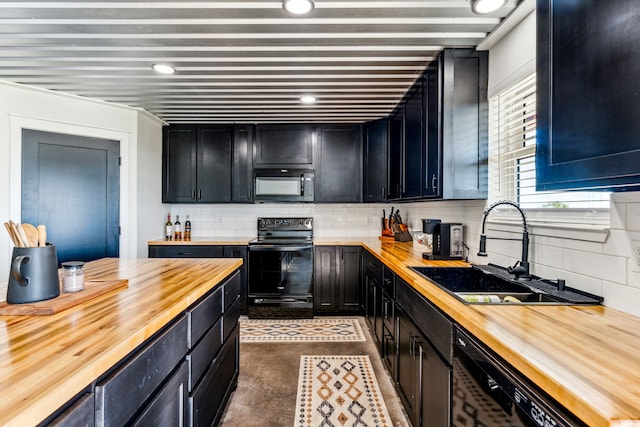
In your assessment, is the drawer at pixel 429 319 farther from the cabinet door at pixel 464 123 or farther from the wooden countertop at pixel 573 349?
the cabinet door at pixel 464 123

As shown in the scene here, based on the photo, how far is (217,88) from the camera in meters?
2.87

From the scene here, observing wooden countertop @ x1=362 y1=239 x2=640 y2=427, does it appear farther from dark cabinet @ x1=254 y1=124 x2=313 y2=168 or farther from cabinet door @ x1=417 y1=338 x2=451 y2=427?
dark cabinet @ x1=254 y1=124 x2=313 y2=168

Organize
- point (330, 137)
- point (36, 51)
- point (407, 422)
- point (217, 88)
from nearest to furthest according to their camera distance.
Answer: point (407, 422) → point (36, 51) → point (217, 88) → point (330, 137)

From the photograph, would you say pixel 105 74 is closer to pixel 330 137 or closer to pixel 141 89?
pixel 141 89

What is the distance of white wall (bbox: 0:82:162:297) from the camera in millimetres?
2789

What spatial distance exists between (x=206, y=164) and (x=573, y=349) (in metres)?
3.91

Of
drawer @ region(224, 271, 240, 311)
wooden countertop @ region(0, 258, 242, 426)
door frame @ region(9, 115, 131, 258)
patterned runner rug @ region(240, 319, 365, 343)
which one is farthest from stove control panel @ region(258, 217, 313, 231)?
wooden countertop @ region(0, 258, 242, 426)

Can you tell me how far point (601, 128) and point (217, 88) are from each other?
2.73m

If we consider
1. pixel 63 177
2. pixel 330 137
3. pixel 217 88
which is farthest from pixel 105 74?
pixel 330 137

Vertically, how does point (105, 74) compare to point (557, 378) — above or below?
above

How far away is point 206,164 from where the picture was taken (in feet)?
13.2

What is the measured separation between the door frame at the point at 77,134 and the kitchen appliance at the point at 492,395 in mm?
3424

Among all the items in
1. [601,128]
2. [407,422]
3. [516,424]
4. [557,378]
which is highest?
[601,128]

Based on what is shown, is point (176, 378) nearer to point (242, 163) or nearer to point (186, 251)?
point (186, 251)
